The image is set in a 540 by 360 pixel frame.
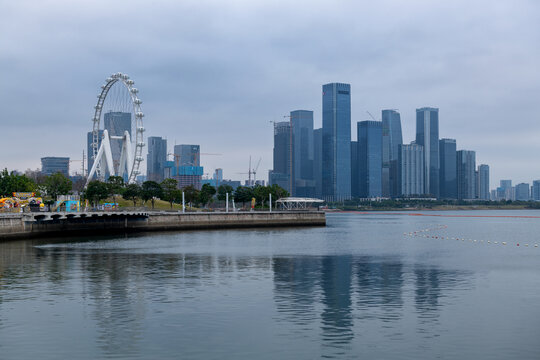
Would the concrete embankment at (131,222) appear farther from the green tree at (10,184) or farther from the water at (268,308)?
the green tree at (10,184)

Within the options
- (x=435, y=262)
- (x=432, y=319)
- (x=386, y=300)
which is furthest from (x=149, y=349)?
(x=435, y=262)

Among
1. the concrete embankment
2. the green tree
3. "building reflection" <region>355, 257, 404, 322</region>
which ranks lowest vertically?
"building reflection" <region>355, 257, 404, 322</region>

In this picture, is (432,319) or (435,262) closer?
(432,319)

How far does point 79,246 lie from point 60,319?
64627mm

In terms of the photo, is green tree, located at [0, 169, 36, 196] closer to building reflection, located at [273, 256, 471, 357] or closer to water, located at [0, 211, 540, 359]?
water, located at [0, 211, 540, 359]

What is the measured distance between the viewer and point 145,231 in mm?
147375

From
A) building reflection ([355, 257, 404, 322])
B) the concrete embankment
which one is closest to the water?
building reflection ([355, 257, 404, 322])

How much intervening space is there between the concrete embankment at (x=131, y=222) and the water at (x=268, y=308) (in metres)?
35.4

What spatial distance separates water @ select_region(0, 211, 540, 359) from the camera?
31.4m

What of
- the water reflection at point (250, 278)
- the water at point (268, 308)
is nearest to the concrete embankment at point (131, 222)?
the water reflection at point (250, 278)

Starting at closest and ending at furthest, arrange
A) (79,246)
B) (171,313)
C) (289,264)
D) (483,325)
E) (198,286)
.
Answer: (483,325)
(171,313)
(198,286)
(289,264)
(79,246)

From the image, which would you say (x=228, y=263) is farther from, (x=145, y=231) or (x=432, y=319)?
(x=145, y=231)

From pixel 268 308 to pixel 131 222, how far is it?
357ft

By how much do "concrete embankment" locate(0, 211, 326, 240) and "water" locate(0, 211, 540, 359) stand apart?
3537 cm
